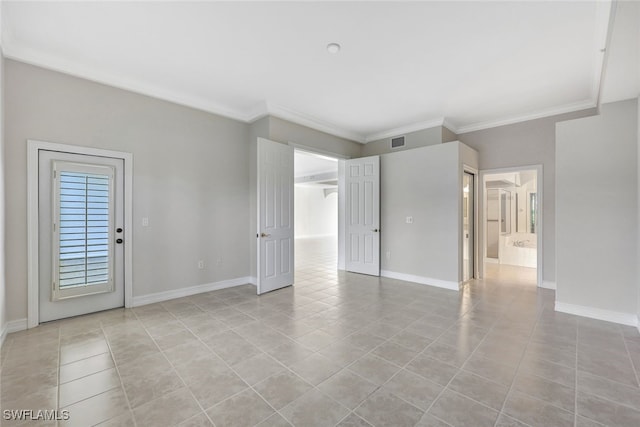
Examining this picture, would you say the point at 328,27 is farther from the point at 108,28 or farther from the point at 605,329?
the point at 605,329

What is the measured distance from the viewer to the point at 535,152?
15.7 ft

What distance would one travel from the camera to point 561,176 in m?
3.60

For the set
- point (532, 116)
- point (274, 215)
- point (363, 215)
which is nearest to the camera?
point (274, 215)

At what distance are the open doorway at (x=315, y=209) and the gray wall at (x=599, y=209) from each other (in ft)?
16.6

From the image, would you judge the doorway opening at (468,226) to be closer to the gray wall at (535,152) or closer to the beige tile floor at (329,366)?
the gray wall at (535,152)

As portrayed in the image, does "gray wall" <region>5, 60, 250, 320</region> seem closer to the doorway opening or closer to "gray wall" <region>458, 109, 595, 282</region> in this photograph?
the doorway opening

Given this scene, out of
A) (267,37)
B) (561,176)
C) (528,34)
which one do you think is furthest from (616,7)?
(267,37)

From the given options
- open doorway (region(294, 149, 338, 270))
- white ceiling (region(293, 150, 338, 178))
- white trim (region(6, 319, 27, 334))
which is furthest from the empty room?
open doorway (region(294, 149, 338, 270))

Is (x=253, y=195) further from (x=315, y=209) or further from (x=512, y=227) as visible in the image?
(x=315, y=209)

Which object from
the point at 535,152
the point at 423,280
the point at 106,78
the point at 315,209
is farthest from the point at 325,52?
the point at 315,209

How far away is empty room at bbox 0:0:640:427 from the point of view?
2.04m

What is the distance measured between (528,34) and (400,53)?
4.02 ft

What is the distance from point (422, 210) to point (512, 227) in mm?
6181

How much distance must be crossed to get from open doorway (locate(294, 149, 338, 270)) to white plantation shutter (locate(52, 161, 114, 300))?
4.71 m
